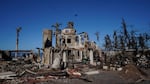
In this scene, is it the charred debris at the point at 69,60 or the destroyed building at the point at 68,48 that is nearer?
the charred debris at the point at 69,60

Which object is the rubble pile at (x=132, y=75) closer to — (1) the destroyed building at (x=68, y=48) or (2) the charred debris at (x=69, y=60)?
(2) the charred debris at (x=69, y=60)

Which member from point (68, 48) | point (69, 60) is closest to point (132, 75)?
point (68, 48)

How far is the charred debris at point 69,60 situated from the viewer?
19884 millimetres

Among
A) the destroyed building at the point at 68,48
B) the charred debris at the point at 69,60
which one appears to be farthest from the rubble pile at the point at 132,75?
the destroyed building at the point at 68,48

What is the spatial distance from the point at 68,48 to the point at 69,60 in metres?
6.35

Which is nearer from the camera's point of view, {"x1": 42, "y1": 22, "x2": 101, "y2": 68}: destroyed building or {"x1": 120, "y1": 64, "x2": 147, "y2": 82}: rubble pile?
{"x1": 120, "y1": 64, "x2": 147, "y2": 82}: rubble pile

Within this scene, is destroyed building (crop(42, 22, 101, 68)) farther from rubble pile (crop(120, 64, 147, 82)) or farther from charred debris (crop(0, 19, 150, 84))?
rubble pile (crop(120, 64, 147, 82))

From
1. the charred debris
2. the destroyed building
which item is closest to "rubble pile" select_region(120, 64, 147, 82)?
the charred debris

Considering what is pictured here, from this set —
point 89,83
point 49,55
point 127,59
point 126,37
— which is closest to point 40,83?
point 89,83

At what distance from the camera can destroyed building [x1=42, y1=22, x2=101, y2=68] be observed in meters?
30.7

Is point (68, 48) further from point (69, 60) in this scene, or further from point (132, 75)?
point (132, 75)

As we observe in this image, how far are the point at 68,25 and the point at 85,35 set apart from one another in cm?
1115

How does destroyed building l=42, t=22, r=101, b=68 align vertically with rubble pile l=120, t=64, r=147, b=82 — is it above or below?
above

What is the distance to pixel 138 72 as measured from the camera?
21594 millimetres
